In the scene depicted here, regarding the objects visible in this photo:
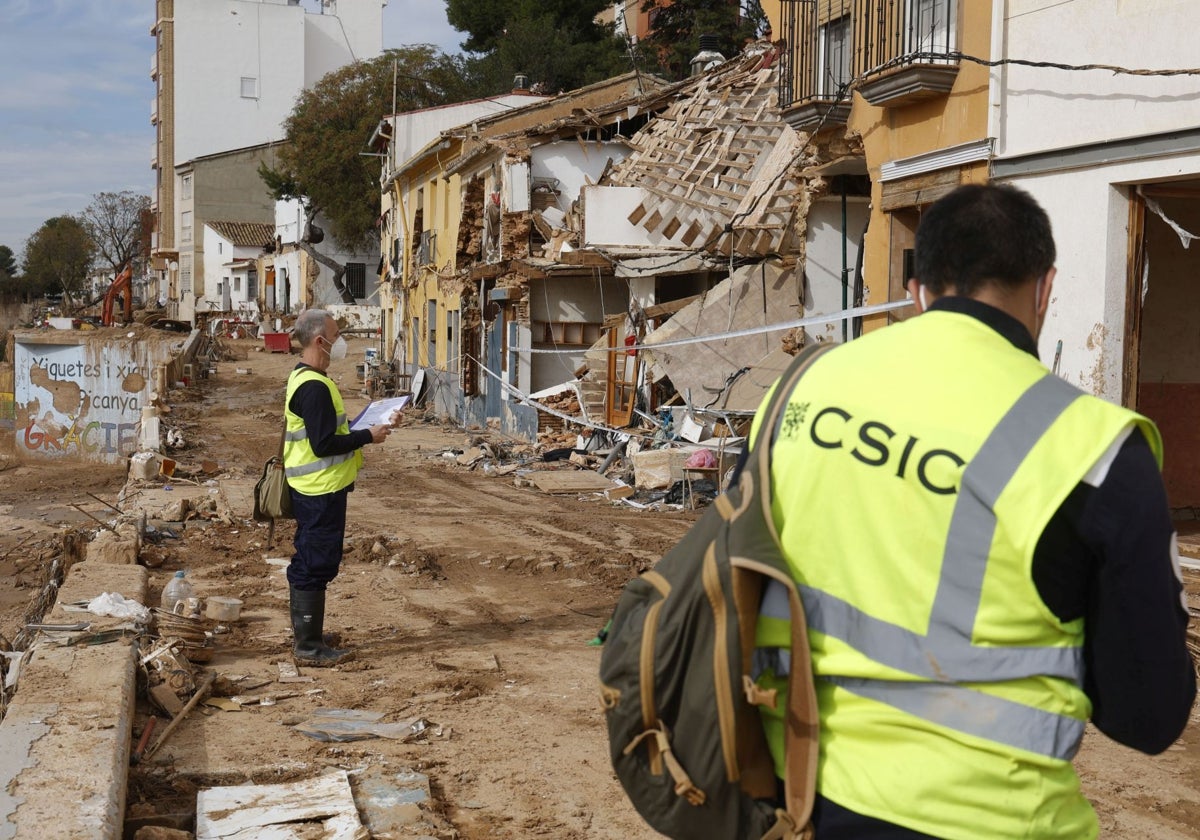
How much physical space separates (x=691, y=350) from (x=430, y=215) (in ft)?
50.0

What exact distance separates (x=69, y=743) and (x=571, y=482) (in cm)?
1140

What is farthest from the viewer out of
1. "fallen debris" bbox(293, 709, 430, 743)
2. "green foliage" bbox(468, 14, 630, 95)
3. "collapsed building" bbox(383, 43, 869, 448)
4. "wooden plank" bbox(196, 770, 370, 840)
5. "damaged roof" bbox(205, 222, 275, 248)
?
"damaged roof" bbox(205, 222, 275, 248)

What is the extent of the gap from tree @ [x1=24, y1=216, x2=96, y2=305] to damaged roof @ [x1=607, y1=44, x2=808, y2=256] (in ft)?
225

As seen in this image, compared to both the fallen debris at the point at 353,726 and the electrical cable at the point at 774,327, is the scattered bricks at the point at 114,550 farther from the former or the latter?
the electrical cable at the point at 774,327

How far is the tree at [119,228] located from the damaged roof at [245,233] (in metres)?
22.5

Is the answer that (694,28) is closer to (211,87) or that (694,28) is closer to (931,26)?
(931,26)

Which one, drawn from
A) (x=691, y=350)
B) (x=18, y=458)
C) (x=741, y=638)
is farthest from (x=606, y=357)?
(x=741, y=638)

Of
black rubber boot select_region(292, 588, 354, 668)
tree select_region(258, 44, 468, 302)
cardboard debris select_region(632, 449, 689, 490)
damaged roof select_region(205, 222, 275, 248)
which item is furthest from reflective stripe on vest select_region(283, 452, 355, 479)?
damaged roof select_region(205, 222, 275, 248)

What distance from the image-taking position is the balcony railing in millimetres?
10320

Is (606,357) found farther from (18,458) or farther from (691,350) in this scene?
(18,458)

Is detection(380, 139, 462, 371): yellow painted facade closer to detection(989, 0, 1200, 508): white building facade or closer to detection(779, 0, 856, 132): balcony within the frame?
detection(779, 0, 856, 132): balcony

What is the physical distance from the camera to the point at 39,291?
8756cm

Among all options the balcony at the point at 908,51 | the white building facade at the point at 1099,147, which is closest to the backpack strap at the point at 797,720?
the white building facade at the point at 1099,147

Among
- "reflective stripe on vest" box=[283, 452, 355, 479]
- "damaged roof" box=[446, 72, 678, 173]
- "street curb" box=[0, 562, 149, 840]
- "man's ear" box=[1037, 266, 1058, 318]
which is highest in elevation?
"damaged roof" box=[446, 72, 678, 173]
